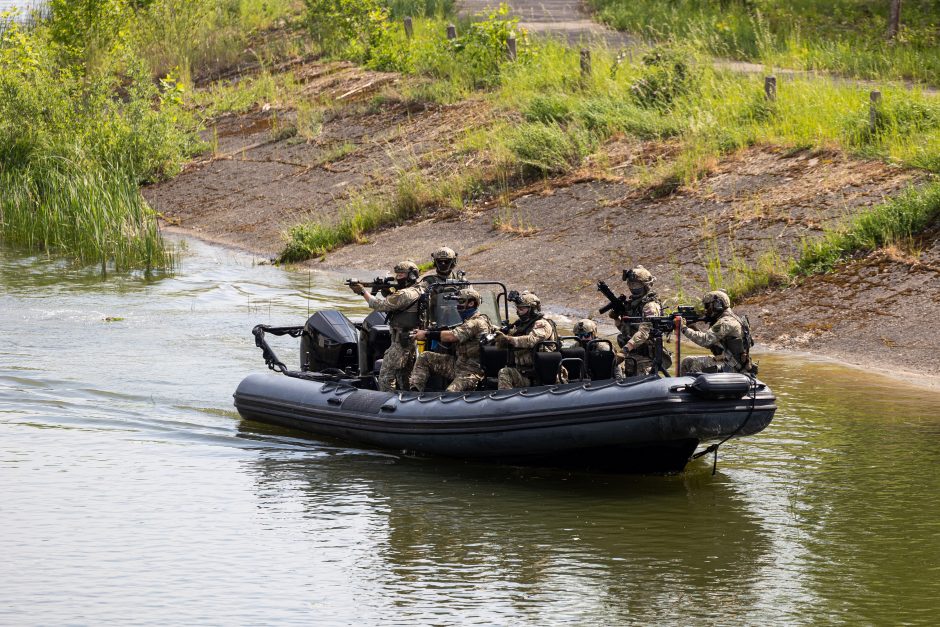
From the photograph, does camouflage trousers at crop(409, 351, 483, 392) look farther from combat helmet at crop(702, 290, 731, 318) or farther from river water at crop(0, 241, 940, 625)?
combat helmet at crop(702, 290, 731, 318)

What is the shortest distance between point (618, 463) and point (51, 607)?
4.19 m

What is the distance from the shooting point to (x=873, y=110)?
18.4m

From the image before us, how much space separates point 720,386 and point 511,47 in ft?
58.3

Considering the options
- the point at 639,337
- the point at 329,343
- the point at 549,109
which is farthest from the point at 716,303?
the point at 549,109

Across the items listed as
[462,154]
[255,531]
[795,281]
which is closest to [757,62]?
[462,154]

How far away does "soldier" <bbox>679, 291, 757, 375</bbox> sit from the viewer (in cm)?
1018

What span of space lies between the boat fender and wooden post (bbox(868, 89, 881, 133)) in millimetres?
10157

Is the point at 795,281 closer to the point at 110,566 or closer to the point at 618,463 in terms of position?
the point at 618,463

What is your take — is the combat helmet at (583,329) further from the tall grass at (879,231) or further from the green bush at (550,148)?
the green bush at (550,148)

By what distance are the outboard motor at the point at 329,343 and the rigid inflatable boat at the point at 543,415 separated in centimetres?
24

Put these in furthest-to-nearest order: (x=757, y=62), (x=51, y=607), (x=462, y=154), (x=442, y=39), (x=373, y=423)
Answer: (x=442, y=39)
(x=757, y=62)
(x=462, y=154)
(x=373, y=423)
(x=51, y=607)

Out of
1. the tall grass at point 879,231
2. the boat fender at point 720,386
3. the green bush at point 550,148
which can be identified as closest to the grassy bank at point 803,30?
the green bush at point 550,148

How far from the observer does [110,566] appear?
8.35 metres

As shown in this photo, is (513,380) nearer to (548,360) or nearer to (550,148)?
(548,360)
